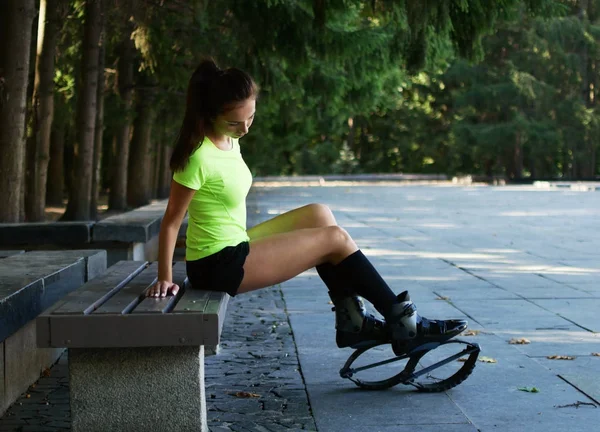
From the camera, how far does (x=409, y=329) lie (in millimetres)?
4945

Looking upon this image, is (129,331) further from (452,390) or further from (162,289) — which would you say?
(452,390)

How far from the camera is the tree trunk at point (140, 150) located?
1970cm

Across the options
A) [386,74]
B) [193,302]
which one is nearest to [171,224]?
[193,302]

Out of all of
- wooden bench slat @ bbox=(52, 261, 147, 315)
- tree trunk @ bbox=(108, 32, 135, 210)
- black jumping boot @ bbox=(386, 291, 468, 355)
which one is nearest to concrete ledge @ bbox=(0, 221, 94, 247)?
wooden bench slat @ bbox=(52, 261, 147, 315)

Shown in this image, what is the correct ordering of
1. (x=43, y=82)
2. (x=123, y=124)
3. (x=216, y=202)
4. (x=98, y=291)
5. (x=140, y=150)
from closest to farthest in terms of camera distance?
(x=98, y=291)
(x=216, y=202)
(x=43, y=82)
(x=123, y=124)
(x=140, y=150)

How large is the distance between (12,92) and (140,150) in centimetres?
1207

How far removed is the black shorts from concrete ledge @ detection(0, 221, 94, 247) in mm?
3803

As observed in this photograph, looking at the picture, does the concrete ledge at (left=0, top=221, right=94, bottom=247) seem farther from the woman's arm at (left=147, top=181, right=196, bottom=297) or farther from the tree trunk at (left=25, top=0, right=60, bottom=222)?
the tree trunk at (left=25, top=0, right=60, bottom=222)

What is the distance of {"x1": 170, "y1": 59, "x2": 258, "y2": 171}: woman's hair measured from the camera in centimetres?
463

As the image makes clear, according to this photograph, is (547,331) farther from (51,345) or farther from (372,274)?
(51,345)

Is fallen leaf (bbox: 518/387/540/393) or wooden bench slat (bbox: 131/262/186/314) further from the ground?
wooden bench slat (bbox: 131/262/186/314)

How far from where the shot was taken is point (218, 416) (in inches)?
183

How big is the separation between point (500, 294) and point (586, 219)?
1138 cm

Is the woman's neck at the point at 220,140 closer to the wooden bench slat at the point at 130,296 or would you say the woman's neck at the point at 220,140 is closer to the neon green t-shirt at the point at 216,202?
the neon green t-shirt at the point at 216,202
